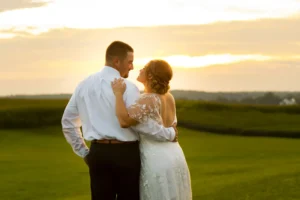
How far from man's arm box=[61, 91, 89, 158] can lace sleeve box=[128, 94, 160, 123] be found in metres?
0.77

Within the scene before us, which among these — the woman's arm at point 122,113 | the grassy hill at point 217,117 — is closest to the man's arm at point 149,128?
the woman's arm at point 122,113

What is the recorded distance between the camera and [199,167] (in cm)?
2133

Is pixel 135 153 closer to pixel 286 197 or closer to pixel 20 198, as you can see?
pixel 286 197

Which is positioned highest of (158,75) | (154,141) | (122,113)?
(158,75)

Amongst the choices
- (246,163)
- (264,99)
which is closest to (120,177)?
(246,163)

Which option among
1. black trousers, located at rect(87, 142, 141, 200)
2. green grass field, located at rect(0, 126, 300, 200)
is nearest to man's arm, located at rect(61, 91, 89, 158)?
black trousers, located at rect(87, 142, 141, 200)

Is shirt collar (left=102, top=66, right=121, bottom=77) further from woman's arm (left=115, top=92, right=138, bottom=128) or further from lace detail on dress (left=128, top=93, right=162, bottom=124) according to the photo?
lace detail on dress (left=128, top=93, right=162, bottom=124)

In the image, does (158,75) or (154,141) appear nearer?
(158,75)

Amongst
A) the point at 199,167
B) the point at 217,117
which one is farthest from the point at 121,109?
the point at 217,117

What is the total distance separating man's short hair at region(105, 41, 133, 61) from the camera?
257 inches

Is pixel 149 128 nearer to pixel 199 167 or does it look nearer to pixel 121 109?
pixel 121 109

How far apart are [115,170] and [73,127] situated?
84 cm

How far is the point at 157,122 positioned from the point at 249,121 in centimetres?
3262

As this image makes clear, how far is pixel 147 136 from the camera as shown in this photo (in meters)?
6.69
